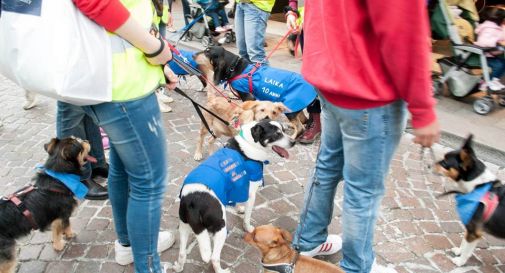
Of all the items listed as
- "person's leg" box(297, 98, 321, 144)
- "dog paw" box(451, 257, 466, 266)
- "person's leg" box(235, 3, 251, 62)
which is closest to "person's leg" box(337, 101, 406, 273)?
"dog paw" box(451, 257, 466, 266)

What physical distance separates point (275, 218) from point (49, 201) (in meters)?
1.76

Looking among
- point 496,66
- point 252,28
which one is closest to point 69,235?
point 252,28

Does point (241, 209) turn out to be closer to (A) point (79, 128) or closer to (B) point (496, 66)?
(A) point (79, 128)

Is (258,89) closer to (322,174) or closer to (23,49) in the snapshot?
(322,174)

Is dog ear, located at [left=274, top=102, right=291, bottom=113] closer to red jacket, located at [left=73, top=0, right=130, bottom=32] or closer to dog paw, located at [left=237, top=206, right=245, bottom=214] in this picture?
dog paw, located at [left=237, top=206, right=245, bottom=214]

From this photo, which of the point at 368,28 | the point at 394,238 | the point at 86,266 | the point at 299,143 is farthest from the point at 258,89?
the point at 368,28

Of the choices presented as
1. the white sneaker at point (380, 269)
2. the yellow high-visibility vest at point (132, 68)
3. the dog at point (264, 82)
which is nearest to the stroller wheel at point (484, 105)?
the dog at point (264, 82)

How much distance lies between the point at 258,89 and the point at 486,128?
2.92 metres

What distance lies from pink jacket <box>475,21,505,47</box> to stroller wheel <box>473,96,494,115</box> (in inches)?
28.6

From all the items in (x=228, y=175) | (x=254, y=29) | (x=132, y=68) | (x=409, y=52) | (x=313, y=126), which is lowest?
(x=313, y=126)

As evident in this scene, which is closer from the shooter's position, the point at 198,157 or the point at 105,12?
the point at 105,12

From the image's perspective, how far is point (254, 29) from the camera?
5348mm

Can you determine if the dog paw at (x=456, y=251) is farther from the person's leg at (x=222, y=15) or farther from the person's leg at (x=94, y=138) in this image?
the person's leg at (x=222, y=15)

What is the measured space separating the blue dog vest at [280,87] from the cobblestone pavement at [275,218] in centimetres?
59
